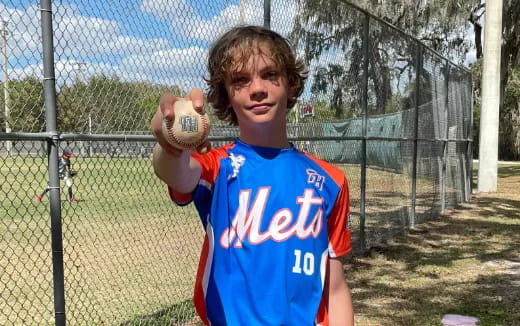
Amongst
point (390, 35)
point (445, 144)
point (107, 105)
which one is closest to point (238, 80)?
point (107, 105)

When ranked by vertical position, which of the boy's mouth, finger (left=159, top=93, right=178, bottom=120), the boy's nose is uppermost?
the boy's nose

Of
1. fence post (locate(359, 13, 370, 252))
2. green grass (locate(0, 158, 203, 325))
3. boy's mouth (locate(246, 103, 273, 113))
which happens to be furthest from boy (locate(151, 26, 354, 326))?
fence post (locate(359, 13, 370, 252))

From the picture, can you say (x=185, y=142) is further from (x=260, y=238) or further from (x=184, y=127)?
(x=260, y=238)

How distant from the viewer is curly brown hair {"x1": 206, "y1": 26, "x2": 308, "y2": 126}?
1581 mm

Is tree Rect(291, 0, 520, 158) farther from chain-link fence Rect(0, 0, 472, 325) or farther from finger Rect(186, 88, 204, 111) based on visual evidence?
finger Rect(186, 88, 204, 111)

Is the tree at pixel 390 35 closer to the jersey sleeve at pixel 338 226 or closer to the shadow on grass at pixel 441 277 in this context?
the shadow on grass at pixel 441 277

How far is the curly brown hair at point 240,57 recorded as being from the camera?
5.19 ft

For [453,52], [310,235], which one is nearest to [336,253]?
[310,235]

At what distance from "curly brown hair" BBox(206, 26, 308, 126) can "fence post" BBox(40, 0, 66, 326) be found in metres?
1.30

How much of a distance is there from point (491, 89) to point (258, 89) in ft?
44.1

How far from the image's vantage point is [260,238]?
4.88 ft

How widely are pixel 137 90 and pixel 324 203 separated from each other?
219 cm

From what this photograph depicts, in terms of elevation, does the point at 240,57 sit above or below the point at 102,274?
above

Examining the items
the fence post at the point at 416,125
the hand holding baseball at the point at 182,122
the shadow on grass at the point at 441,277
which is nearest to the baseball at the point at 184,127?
the hand holding baseball at the point at 182,122
